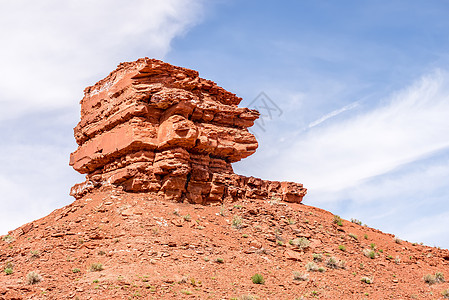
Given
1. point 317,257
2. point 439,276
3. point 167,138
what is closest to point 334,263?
point 317,257

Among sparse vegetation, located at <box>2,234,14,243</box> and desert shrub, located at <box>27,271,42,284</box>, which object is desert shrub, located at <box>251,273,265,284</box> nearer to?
desert shrub, located at <box>27,271,42,284</box>

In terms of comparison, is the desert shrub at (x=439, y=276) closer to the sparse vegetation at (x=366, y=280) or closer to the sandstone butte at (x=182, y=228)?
the sandstone butte at (x=182, y=228)

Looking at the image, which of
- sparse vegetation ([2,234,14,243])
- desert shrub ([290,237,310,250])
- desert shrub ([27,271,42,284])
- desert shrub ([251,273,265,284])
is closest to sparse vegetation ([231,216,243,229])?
desert shrub ([290,237,310,250])

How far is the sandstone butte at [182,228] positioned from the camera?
19.5 meters

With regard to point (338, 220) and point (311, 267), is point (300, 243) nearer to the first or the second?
point (311, 267)

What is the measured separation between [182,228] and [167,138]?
5.89 m

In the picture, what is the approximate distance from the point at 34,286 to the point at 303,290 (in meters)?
10.9

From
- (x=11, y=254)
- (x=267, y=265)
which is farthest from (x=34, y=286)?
(x=267, y=265)

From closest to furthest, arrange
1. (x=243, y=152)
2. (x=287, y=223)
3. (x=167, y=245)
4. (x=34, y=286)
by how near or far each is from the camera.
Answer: (x=34, y=286) < (x=167, y=245) < (x=287, y=223) < (x=243, y=152)

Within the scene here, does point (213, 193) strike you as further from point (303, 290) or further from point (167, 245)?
point (303, 290)

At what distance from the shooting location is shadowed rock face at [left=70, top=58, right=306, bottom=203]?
2744cm

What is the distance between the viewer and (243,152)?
30.9 m

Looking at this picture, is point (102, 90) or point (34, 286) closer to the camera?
point (34, 286)

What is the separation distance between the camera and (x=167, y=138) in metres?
27.5
